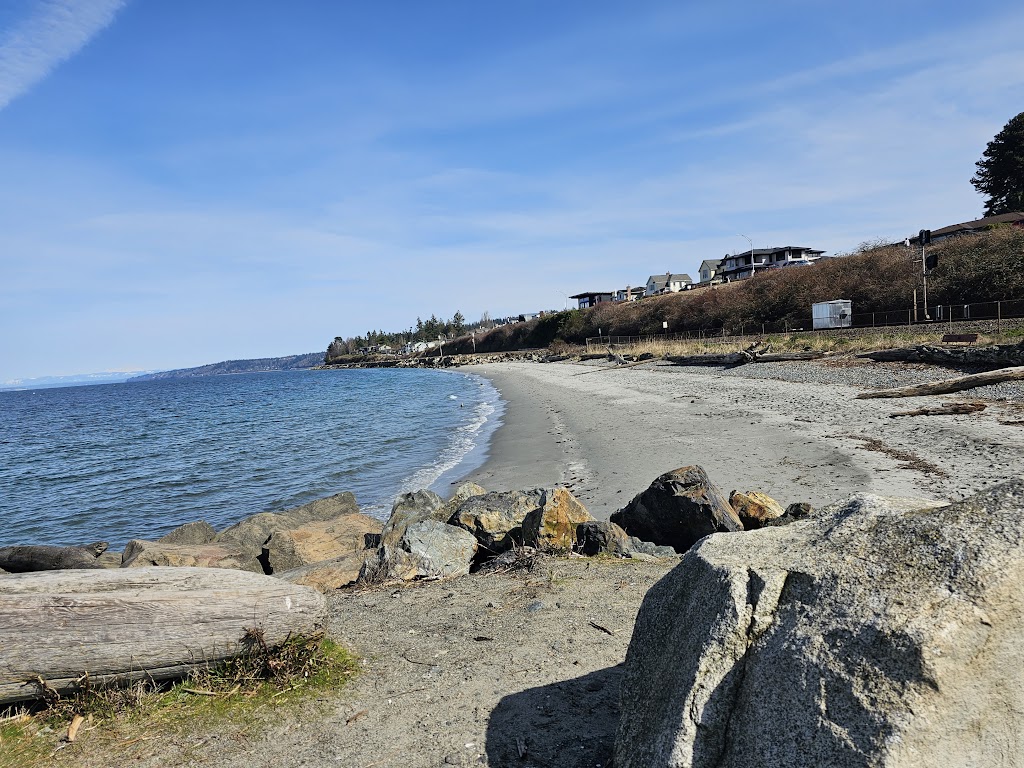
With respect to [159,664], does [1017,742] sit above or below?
above

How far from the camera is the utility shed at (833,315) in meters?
45.0

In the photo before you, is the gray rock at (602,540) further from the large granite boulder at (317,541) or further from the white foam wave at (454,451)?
the white foam wave at (454,451)

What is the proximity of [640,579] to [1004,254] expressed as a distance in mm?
50115

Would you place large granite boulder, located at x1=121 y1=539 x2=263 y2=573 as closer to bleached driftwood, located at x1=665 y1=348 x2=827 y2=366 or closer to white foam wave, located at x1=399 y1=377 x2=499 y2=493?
white foam wave, located at x1=399 y1=377 x2=499 y2=493

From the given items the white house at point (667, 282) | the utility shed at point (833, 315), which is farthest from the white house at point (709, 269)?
the utility shed at point (833, 315)

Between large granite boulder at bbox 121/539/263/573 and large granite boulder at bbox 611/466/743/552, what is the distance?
569 centimetres

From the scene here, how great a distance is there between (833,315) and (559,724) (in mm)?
48581

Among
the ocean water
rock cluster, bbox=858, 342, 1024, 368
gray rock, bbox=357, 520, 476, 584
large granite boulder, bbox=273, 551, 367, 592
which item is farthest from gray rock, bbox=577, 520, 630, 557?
rock cluster, bbox=858, 342, 1024, 368

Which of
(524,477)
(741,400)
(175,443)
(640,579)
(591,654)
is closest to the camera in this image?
(591,654)

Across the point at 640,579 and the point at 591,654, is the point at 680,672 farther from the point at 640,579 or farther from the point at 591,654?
the point at 640,579

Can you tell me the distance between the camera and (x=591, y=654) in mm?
4949

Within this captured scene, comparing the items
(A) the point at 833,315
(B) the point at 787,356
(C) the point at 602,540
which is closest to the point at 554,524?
(C) the point at 602,540

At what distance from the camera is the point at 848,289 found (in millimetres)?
54156

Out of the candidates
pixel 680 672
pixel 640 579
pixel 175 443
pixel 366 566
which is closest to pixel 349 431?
pixel 175 443
